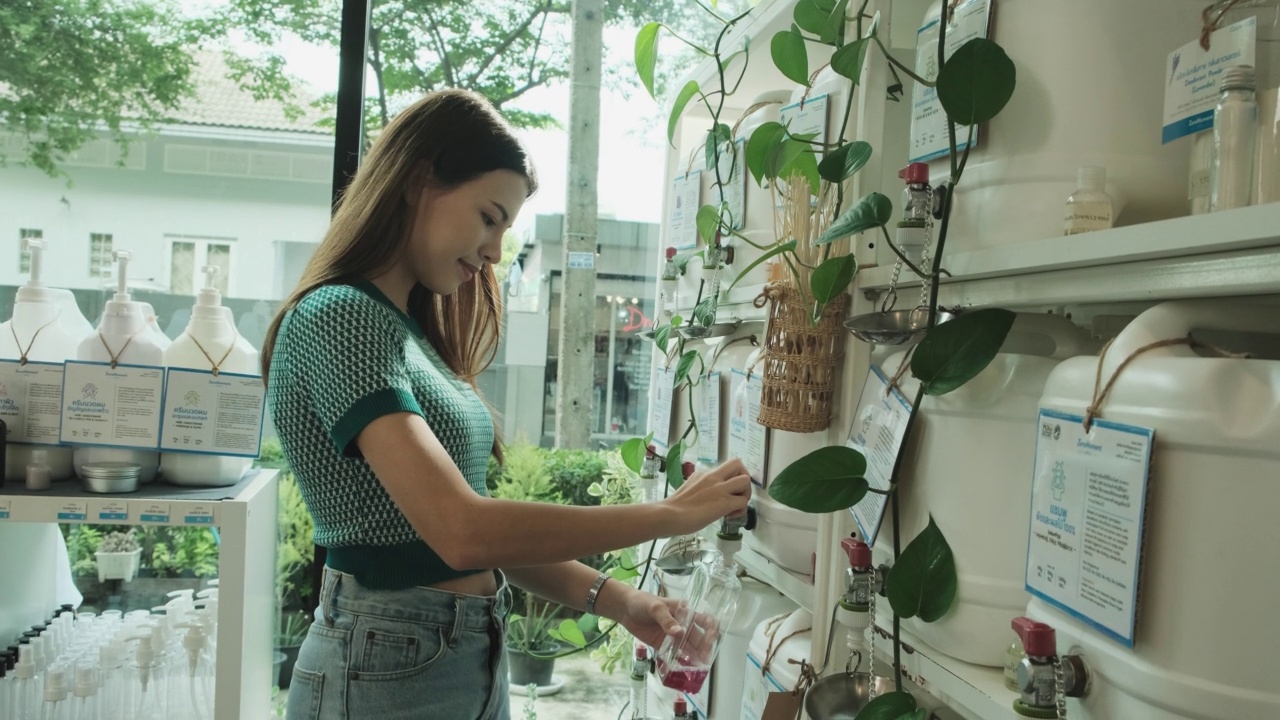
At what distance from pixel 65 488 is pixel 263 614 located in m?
0.59

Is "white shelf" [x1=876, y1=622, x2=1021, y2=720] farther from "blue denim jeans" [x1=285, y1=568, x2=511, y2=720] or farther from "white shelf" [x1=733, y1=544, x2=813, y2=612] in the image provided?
"blue denim jeans" [x1=285, y1=568, x2=511, y2=720]

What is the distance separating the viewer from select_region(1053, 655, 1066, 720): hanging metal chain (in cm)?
69

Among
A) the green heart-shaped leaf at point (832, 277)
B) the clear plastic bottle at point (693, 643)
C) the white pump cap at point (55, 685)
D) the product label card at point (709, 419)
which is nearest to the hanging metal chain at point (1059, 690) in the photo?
the green heart-shaped leaf at point (832, 277)

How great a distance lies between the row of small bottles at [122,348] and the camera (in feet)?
5.71

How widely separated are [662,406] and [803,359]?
861 mm

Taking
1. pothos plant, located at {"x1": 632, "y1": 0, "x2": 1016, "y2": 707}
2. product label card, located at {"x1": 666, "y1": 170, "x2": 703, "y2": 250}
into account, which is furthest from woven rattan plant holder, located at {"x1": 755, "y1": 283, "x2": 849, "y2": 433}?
product label card, located at {"x1": 666, "y1": 170, "x2": 703, "y2": 250}

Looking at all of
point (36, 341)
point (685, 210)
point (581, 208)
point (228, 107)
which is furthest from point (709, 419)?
point (228, 107)

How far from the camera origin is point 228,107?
2553 millimetres

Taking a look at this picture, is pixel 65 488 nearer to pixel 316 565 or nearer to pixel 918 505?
pixel 316 565

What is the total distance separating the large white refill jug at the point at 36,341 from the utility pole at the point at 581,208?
4.79 feet

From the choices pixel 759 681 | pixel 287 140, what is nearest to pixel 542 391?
pixel 287 140

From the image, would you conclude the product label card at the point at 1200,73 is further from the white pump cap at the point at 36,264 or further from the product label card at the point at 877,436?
the white pump cap at the point at 36,264

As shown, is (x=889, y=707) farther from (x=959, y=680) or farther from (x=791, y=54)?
(x=791, y=54)

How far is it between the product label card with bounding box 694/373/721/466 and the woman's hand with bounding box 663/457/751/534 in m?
0.33
